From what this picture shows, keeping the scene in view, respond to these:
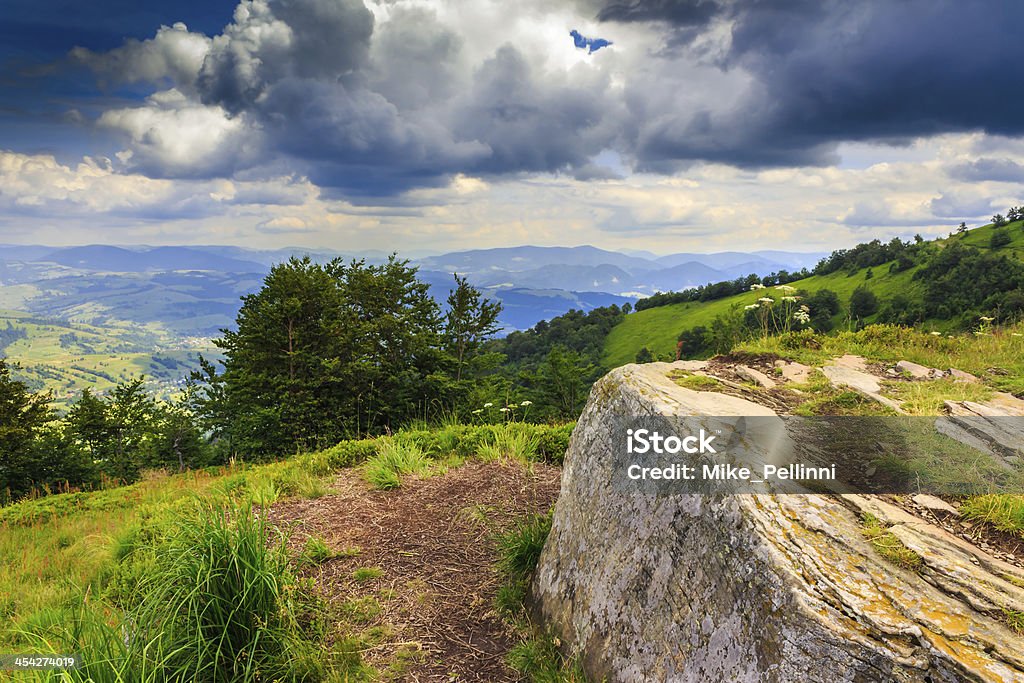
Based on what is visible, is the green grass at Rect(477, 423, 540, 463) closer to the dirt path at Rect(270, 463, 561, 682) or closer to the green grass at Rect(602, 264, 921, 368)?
the dirt path at Rect(270, 463, 561, 682)

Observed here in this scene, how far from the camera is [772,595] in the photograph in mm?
2834

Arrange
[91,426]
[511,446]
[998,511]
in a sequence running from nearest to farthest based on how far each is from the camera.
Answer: [998,511], [511,446], [91,426]

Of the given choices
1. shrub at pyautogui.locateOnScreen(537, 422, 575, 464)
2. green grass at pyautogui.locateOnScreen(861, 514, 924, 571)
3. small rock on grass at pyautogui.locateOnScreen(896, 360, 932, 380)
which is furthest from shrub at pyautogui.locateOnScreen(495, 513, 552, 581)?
small rock on grass at pyautogui.locateOnScreen(896, 360, 932, 380)

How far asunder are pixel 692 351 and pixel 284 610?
264ft

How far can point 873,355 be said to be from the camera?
6.38m

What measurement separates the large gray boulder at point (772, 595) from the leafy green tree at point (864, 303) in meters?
82.2

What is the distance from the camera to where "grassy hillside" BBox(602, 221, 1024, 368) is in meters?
74.8

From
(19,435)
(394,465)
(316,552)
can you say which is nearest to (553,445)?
(394,465)

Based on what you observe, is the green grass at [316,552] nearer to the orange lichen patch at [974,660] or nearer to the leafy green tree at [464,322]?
the orange lichen patch at [974,660]

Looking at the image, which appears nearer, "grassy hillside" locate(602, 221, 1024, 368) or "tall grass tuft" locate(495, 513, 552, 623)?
"tall grass tuft" locate(495, 513, 552, 623)

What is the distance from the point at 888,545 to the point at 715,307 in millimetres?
108559

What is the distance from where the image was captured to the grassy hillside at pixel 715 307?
74812mm

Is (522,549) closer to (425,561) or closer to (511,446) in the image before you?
(425,561)

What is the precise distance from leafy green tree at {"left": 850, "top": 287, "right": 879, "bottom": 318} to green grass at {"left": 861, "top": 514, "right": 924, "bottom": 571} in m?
82.1
